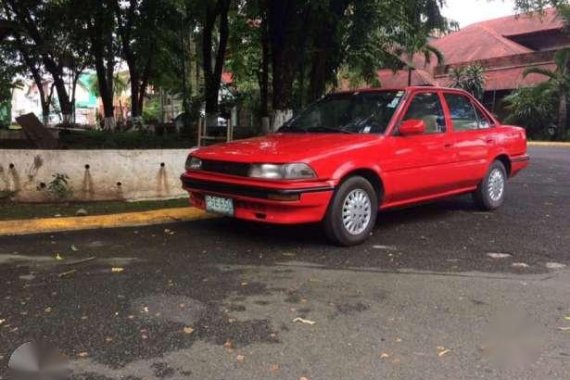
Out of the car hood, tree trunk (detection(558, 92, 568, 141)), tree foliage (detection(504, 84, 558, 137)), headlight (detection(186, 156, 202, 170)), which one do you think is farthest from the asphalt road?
tree foliage (detection(504, 84, 558, 137))

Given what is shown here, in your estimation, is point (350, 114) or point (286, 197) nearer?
point (286, 197)

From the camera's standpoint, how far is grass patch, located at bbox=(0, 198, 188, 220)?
7652 millimetres

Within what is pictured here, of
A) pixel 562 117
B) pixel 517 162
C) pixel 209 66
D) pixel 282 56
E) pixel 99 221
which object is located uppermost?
pixel 209 66

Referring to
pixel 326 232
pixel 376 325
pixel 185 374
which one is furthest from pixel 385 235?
pixel 185 374

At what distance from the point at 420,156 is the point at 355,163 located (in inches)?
43.8

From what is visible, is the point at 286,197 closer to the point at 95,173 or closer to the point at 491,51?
the point at 95,173

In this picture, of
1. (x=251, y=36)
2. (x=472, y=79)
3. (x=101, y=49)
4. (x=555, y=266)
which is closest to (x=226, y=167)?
(x=555, y=266)

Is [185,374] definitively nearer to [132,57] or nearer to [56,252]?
[56,252]

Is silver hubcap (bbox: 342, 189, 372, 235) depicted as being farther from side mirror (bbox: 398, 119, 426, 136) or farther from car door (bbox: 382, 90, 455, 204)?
side mirror (bbox: 398, 119, 426, 136)

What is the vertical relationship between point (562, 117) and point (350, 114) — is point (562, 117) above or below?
above

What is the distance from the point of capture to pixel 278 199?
5836 mm

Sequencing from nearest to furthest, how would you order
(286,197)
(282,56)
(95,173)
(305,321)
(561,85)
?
(305,321) → (286,197) → (95,173) → (282,56) → (561,85)

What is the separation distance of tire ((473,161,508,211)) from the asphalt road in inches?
37.9

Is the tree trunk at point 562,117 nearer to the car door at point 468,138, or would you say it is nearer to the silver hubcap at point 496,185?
the silver hubcap at point 496,185
